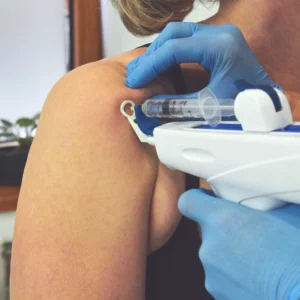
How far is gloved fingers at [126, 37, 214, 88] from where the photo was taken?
626mm

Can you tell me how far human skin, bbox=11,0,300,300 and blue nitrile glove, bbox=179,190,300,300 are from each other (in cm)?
9

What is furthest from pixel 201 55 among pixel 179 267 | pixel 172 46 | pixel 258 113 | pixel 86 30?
pixel 86 30

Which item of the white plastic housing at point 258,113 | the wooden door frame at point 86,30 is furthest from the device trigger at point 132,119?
the wooden door frame at point 86,30

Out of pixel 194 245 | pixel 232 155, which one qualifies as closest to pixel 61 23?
pixel 194 245

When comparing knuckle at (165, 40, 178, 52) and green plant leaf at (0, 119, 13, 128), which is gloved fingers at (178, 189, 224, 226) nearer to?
knuckle at (165, 40, 178, 52)

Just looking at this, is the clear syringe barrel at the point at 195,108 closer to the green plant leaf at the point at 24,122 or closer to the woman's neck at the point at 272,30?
the woman's neck at the point at 272,30

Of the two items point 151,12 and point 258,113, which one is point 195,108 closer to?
point 258,113

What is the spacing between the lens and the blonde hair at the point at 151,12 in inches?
34.4

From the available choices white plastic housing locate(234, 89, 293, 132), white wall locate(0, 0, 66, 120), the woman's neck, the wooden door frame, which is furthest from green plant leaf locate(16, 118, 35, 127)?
white plastic housing locate(234, 89, 293, 132)

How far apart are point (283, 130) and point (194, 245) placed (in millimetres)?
338

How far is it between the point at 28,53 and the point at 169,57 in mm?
2145

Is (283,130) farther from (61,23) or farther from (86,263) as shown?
(61,23)

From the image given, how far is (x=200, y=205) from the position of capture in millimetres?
603

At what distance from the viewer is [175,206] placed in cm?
69
